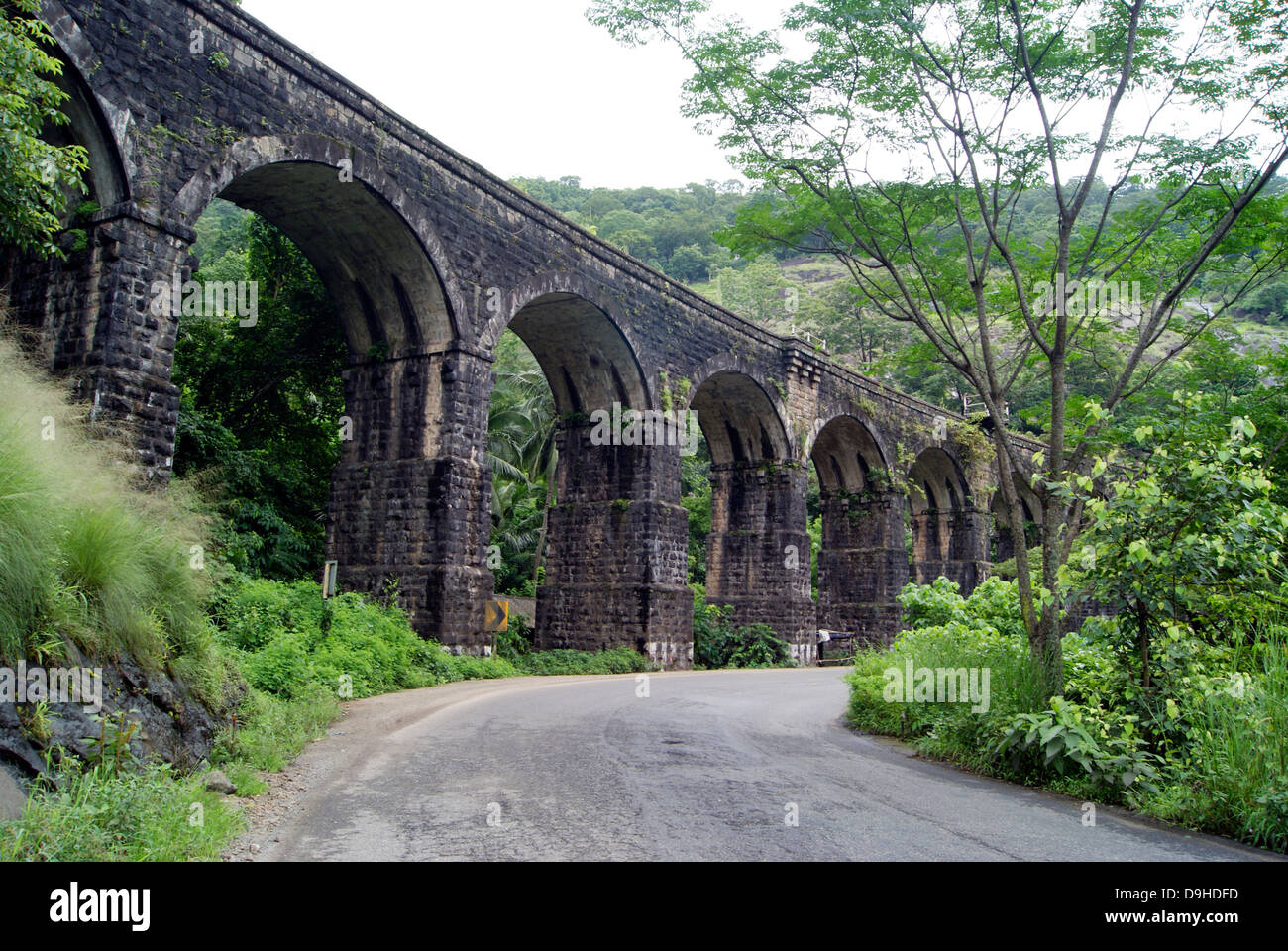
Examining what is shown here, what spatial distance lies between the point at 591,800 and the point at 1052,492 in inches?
172

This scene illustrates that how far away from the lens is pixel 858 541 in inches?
1129

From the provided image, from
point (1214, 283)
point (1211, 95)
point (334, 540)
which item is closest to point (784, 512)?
point (334, 540)

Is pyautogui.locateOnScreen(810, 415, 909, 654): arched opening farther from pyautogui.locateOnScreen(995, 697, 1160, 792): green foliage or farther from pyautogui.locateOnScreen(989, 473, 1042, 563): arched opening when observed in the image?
pyautogui.locateOnScreen(995, 697, 1160, 792): green foliage

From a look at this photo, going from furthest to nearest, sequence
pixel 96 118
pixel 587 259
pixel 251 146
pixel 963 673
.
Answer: pixel 587 259
pixel 251 146
pixel 96 118
pixel 963 673

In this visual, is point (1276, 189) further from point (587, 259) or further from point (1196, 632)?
point (587, 259)

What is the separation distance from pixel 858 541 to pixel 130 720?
25.1 m

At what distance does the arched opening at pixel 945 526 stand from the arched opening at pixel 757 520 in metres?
10.1

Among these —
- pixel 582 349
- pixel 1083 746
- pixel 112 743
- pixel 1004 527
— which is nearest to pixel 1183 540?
pixel 1083 746

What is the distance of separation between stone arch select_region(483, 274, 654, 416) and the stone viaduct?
0.04 meters

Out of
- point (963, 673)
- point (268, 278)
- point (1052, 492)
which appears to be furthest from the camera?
point (268, 278)

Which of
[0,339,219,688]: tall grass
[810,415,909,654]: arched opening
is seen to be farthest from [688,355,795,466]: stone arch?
[0,339,219,688]: tall grass

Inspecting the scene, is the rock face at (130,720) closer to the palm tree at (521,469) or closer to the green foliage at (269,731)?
the green foliage at (269,731)

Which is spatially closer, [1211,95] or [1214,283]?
[1211,95]

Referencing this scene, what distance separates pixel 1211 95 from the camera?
8727 mm
